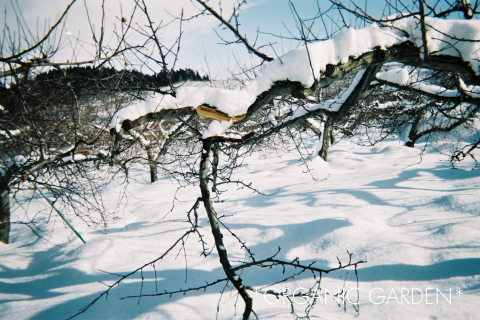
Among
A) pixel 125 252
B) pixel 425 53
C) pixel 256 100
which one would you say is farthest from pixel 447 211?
pixel 125 252

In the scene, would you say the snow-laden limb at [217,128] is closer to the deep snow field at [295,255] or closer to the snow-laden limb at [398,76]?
the deep snow field at [295,255]

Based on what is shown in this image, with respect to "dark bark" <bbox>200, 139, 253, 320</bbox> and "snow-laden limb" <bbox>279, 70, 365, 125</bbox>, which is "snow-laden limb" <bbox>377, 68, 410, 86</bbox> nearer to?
"snow-laden limb" <bbox>279, 70, 365, 125</bbox>

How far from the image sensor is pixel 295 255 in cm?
360

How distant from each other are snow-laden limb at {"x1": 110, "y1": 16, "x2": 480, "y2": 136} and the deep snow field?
6.12ft

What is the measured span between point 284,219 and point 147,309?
2.90 metres

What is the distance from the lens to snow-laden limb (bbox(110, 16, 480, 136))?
1.67 m

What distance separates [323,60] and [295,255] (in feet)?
10.3

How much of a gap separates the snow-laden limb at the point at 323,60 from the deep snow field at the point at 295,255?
186cm

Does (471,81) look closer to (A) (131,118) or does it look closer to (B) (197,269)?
(A) (131,118)

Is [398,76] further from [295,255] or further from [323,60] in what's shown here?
[295,255]

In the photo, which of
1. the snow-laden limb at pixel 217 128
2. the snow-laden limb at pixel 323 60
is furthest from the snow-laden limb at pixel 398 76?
the snow-laden limb at pixel 217 128

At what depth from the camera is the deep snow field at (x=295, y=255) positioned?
2.50 metres

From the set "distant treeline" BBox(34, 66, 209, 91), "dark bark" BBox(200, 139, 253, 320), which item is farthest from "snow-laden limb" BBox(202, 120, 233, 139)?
"distant treeline" BBox(34, 66, 209, 91)

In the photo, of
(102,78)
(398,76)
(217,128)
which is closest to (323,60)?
(217,128)
